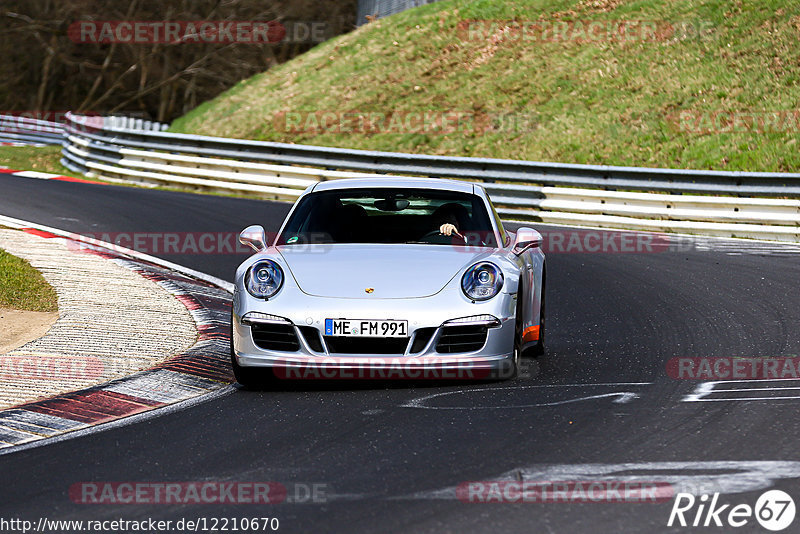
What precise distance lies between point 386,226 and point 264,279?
5.29 ft

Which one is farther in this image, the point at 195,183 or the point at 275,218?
the point at 195,183

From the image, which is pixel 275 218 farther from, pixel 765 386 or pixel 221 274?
pixel 765 386

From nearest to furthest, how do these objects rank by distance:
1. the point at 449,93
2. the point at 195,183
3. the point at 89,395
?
the point at 89,395
the point at 195,183
the point at 449,93

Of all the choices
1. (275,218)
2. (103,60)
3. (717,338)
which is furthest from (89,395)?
(103,60)

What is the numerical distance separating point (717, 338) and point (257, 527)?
5401 millimetres

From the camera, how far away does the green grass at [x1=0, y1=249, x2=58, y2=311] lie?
9.85 m

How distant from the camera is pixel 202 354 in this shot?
325 inches
